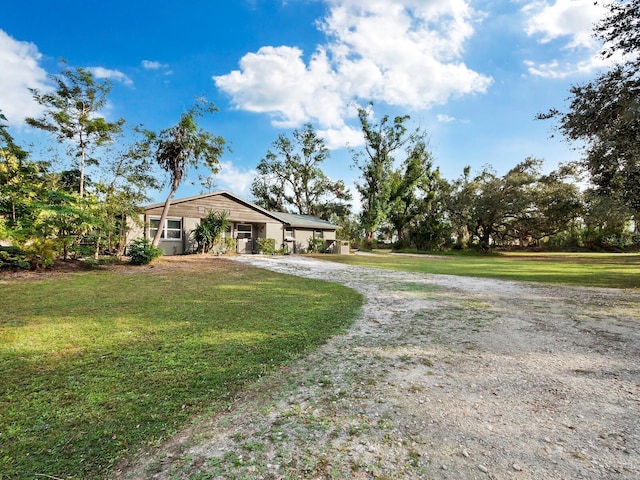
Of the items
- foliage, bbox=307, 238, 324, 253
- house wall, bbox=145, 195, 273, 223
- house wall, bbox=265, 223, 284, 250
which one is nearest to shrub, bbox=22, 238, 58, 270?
house wall, bbox=145, 195, 273, 223

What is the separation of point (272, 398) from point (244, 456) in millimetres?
717

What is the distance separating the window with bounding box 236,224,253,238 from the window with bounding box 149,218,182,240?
405 cm

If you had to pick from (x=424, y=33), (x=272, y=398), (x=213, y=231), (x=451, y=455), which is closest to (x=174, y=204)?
(x=213, y=231)

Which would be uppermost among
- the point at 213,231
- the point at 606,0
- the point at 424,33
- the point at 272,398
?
the point at 424,33

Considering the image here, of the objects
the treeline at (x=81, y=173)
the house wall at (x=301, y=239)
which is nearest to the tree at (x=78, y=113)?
the treeline at (x=81, y=173)

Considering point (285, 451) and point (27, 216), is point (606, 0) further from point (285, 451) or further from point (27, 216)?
point (27, 216)

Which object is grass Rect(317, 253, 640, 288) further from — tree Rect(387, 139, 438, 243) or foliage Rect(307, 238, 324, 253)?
tree Rect(387, 139, 438, 243)

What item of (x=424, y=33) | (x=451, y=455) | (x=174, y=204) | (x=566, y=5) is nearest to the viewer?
(x=451, y=455)

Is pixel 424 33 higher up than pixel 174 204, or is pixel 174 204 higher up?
pixel 424 33

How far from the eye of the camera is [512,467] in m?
1.62

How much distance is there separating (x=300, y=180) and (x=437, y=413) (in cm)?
3614

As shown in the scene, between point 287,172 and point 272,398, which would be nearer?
point 272,398

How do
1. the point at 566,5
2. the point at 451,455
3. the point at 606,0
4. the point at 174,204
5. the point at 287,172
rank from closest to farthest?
the point at 451,455, the point at 606,0, the point at 566,5, the point at 174,204, the point at 287,172

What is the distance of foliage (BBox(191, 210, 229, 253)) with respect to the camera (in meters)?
17.3
